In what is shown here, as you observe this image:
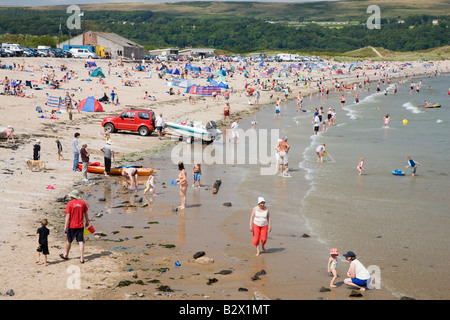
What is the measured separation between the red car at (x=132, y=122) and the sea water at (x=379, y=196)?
326 inches

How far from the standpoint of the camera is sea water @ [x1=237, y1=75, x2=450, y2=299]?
13617 mm

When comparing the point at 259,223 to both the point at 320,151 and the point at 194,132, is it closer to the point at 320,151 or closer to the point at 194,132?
the point at 320,151

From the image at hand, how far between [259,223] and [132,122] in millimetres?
19468

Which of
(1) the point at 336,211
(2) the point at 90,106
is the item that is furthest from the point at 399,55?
(1) the point at 336,211

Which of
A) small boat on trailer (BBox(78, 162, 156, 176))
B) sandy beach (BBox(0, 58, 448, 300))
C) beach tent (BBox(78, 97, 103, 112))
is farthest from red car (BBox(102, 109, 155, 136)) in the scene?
small boat on trailer (BBox(78, 162, 156, 176))

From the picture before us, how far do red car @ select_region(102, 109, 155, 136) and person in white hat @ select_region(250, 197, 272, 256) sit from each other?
19198 millimetres

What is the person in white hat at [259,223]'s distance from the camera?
1349cm

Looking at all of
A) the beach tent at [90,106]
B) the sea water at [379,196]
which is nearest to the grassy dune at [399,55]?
the sea water at [379,196]

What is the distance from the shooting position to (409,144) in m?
34.1

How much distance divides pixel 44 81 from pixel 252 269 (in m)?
40.6

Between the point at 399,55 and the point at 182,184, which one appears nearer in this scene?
the point at 182,184

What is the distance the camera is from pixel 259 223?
1355 cm

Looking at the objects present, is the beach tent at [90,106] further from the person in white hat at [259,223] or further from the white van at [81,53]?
the white van at [81,53]
